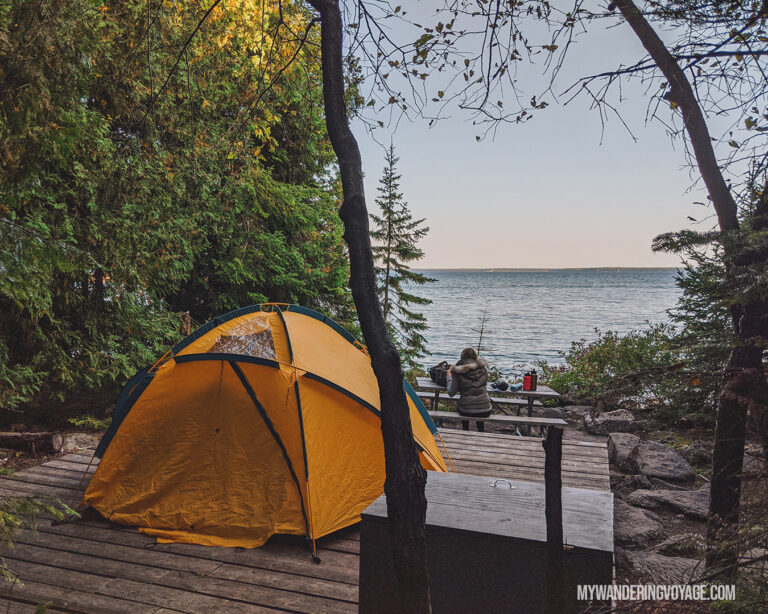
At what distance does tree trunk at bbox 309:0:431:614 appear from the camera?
1803 millimetres

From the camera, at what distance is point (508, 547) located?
2186 millimetres

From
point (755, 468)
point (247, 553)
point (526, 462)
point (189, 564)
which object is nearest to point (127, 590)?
point (189, 564)

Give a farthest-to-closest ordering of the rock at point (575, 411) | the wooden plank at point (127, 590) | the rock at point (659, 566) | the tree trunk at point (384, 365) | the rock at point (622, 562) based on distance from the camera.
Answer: the rock at point (575, 411) < the rock at point (622, 562) < the rock at point (659, 566) < the wooden plank at point (127, 590) < the tree trunk at point (384, 365)

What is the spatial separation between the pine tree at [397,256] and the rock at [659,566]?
1199 cm

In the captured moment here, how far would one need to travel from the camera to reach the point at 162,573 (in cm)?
352

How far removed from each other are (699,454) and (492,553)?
5.49m

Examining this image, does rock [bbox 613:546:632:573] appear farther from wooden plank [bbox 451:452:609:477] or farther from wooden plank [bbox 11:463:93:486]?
wooden plank [bbox 11:463:93:486]

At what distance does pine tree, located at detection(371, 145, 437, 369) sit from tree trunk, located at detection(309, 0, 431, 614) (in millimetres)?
14043

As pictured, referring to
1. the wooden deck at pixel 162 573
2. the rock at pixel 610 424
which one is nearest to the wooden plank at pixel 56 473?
the wooden deck at pixel 162 573

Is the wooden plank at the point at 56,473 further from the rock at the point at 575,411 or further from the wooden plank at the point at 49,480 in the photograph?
the rock at the point at 575,411

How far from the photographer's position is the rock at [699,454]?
6355 millimetres

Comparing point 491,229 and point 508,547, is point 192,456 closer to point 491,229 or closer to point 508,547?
point 508,547

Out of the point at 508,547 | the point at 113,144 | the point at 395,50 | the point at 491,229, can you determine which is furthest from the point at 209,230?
the point at 491,229

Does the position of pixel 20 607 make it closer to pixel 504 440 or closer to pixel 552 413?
pixel 504 440
